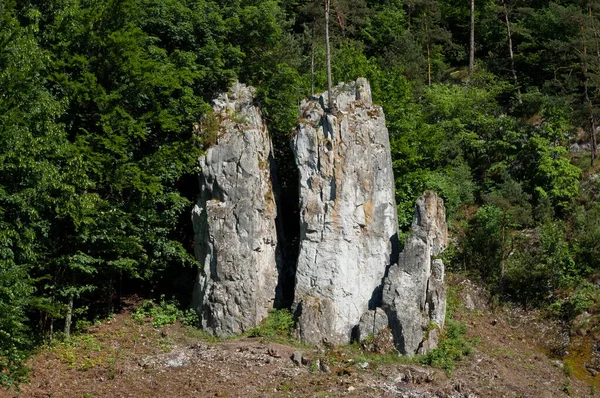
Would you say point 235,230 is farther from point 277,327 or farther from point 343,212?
point 343,212

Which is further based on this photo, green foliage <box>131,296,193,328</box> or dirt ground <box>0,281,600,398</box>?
green foliage <box>131,296,193,328</box>

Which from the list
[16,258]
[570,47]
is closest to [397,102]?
[570,47]

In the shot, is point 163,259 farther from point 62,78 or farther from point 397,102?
point 397,102

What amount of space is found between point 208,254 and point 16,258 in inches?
225

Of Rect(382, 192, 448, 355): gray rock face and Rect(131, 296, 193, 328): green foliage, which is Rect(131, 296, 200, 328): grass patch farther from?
Rect(382, 192, 448, 355): gray rock face

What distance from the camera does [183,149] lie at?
75.0 ft

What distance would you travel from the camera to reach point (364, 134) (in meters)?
22.4

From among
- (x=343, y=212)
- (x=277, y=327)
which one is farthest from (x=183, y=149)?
(x=277, y=327)

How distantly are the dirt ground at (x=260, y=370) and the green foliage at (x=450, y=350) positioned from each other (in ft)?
0.84

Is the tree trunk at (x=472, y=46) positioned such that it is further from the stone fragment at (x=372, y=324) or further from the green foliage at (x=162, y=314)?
the green foliage at (x=162, y=314)

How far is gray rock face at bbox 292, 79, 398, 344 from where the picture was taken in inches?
845

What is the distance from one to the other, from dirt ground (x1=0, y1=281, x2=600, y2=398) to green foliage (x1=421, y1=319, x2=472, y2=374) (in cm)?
25

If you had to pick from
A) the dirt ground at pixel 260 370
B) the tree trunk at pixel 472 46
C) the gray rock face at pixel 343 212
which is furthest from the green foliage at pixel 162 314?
the tree trunk at pixel 472 46

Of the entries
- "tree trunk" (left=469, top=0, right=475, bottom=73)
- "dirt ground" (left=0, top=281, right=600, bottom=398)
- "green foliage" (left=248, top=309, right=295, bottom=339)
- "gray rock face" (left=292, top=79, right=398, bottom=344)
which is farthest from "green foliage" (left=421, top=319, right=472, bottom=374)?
"tree trunk" (left=469, top=0, right=475, bottom=73)
